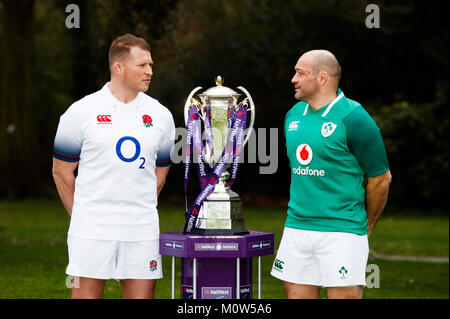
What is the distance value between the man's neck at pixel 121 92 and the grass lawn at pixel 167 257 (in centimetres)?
371

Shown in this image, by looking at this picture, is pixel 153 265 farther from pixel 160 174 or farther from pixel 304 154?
pixel 304 154

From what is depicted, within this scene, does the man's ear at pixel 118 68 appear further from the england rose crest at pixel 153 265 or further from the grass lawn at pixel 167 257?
the grass lawn at pixel 167 257

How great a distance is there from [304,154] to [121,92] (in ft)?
3.99

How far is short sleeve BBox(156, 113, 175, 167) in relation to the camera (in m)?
5.16

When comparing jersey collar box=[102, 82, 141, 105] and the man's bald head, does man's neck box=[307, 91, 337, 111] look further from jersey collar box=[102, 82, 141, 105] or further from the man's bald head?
jersey collar box=[102, 82, 141, 105]

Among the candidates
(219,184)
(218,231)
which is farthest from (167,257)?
(218,231)

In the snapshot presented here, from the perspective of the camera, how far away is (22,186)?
84.6ft

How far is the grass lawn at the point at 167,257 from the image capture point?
1023 centimetres

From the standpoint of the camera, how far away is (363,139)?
15.8 feet

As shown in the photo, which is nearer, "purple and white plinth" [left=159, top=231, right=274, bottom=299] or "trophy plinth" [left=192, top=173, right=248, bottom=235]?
"purple and white plinth" [left=159, top=231, right=274, bottom=299]

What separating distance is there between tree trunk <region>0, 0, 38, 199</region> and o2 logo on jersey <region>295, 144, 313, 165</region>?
70.8ft

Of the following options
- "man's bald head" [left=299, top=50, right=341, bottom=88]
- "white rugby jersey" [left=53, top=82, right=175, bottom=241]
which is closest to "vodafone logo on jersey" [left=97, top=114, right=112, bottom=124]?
"white rugby jersey" [left=53, top=82, right=175, bottom=241]

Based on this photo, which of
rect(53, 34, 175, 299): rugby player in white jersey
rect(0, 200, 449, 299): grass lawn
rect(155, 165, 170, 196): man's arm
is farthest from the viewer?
rect(0, 200, 449, 299): grass lawn

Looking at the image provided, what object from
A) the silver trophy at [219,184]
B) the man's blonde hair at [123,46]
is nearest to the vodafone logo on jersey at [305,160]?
the silver trophy at [219,184]
